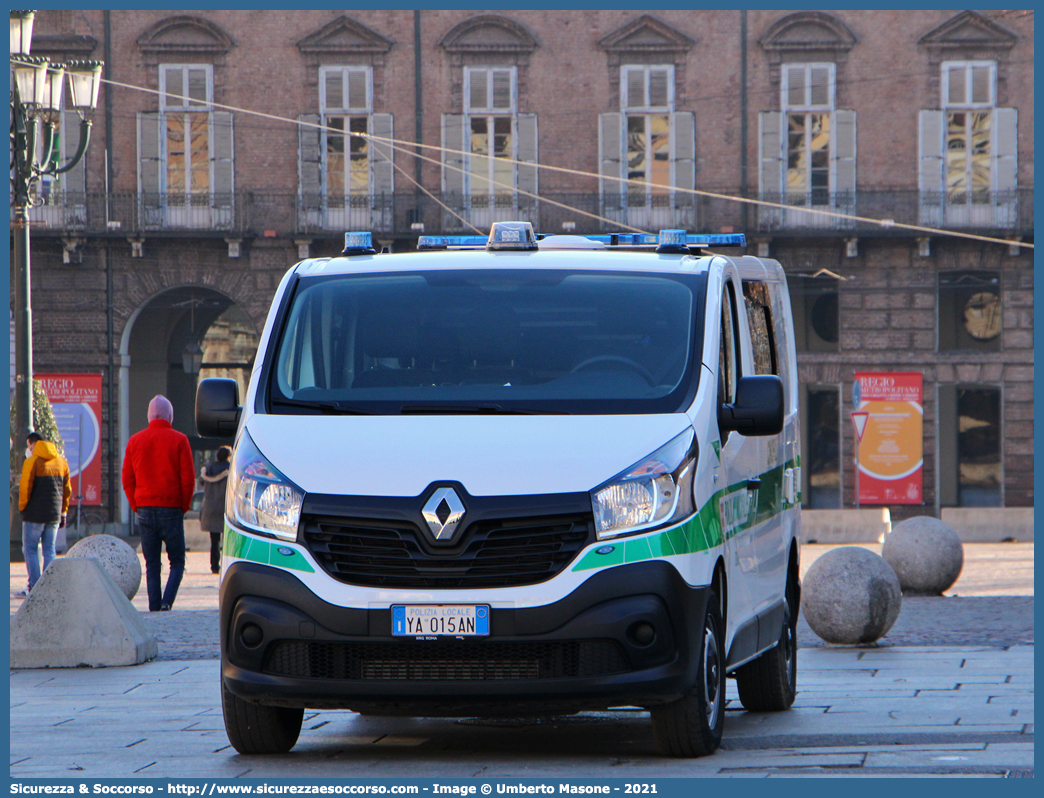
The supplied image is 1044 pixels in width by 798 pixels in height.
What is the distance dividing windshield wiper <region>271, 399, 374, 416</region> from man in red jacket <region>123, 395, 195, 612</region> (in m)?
7.41

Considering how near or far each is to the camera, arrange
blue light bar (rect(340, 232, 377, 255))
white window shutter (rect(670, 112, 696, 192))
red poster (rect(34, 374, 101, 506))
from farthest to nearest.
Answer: white window shutter (rect(670, 112, 696, 192)) < red poster (rect(34, 374, 101, 506)) < blue light bar (rect(340, 232, 377, 255))

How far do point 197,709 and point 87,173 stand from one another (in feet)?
80.3

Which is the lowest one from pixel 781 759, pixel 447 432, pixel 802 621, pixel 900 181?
pixel 802 621

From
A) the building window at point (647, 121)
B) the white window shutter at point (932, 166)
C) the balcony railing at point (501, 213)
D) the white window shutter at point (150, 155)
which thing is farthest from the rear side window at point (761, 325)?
the white window shutter at point (150, 155)

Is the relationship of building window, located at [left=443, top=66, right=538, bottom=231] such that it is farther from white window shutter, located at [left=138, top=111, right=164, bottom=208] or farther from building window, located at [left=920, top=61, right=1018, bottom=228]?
building window, located at [left=920, top=61, right=1018, bottom=228]

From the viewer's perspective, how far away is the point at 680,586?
20.4ft

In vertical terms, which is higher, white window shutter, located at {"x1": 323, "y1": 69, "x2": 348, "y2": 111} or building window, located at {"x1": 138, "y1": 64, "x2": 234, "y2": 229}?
white window shutter, located at {"x1": 323, "y1": 69, "x2": 348, "y2": 111}

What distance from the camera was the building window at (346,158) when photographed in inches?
1244

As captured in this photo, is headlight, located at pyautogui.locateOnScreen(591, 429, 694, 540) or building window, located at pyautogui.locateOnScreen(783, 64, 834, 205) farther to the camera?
building window, located at pyautogui.locateOnScreen(783, 64, 834, 205)

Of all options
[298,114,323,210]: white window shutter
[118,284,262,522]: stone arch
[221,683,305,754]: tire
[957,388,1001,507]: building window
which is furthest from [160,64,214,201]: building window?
[221,683,305,754]: tire

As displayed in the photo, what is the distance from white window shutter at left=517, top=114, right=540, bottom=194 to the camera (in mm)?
31750

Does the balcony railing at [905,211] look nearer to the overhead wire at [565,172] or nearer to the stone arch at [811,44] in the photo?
the overhead wire at [565,172]

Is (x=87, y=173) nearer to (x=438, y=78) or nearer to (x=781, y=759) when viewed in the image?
(x=438, y=78)
